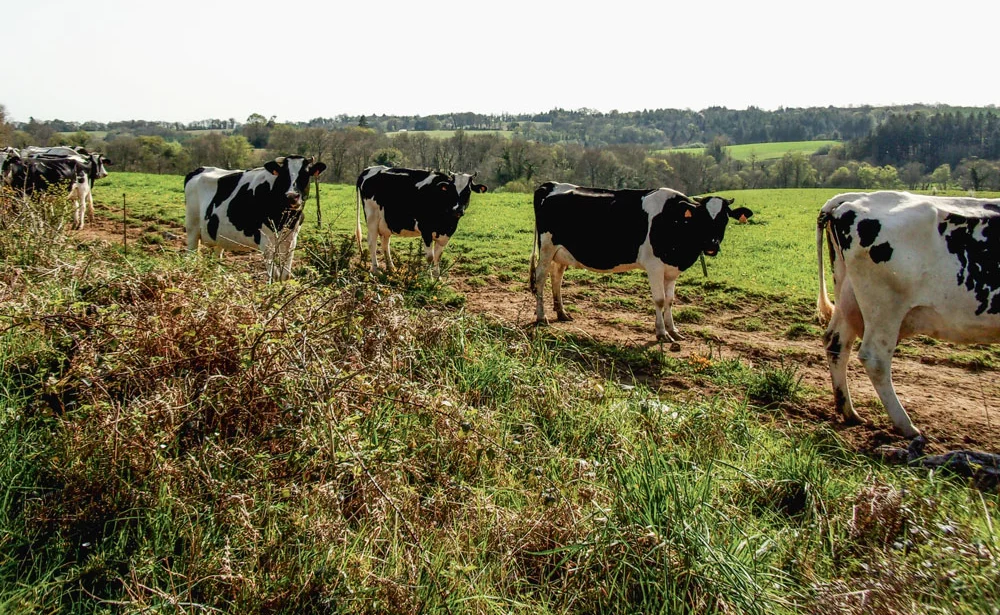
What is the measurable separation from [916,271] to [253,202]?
28.0 feet

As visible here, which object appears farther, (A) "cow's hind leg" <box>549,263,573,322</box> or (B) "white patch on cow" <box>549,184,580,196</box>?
(B) "white patch on cow" <box>549,184,580,196</box>

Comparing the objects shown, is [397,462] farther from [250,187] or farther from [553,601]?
[250,187]

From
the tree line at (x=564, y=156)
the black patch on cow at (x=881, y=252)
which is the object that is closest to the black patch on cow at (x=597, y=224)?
the black patch on cow at (x=881, y=252)

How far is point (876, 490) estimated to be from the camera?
3920 mm

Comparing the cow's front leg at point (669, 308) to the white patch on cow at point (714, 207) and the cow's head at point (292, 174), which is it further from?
the cow's head at point (292, 174)

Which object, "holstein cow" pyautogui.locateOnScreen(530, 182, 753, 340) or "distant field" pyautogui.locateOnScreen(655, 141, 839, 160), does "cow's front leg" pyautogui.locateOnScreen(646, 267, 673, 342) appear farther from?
"distant field" pyautogui.locateOnScreen(655, 141, 839, 160)

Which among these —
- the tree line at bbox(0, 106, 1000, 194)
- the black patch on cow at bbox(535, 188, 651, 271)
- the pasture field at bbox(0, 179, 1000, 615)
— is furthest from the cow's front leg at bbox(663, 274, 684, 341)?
the tree line at bbox(0, 106, 1000, 194)

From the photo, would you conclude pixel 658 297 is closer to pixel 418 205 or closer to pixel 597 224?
pixel 597 224

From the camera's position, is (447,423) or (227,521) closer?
(227,521)

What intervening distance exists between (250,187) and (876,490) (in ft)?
29.3

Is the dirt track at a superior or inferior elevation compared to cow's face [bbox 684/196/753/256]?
inferior

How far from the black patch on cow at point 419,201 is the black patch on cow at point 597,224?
7.32 feet

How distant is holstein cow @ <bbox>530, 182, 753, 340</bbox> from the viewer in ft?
31.5

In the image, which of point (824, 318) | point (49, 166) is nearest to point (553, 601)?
point (824, 318)
